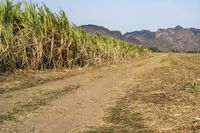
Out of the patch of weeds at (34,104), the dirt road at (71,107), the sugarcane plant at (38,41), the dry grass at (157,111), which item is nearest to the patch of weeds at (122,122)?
the dry grass at (157,111)

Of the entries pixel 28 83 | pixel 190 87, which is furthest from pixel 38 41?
pixel 190 87

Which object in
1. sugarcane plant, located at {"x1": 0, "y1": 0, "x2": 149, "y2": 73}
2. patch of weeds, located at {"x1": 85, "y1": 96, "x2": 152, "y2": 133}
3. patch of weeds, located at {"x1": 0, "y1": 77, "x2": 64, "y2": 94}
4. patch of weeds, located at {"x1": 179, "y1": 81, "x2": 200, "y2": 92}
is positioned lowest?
patch of weeds, located at {"x1": 85, "y1": 96, "x2": 152, "y2": 133}

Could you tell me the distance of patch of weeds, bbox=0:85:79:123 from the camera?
23.5 ft

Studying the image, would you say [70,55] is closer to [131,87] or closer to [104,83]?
[104,83]

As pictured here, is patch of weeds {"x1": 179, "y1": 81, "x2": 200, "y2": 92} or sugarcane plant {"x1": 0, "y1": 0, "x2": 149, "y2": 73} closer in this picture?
patch of weeds {"x1": 179, "y1": 81, "x2": 200, "y2": 92}

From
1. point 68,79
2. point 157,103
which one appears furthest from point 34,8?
point 157,103

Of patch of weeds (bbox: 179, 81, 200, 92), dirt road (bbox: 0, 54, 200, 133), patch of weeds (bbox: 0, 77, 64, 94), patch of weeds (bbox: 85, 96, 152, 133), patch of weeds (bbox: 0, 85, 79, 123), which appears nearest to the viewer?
patch of weeds (bbox: 85, 96, 152, 133)

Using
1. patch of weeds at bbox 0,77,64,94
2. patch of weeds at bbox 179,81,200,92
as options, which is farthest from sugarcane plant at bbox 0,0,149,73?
patch of weeds at bbox 179,81,200,92

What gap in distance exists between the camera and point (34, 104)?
8.28 m

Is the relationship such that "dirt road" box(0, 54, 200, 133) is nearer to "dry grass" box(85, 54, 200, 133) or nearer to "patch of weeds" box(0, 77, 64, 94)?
"dry grass" box(85, 54, 200, 133)

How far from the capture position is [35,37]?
15.0 metres

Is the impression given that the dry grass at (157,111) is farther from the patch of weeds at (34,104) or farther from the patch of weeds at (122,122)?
the patch of weeds at (34,104)

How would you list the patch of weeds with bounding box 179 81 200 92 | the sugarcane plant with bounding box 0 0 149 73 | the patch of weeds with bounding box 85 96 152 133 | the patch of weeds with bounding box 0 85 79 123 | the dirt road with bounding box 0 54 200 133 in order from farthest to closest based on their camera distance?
1. the sugarcane plant with bounding box 0 0 149 73
2. the patch of weeds with bounding box 179 81 200 92
3. the patch of weeds with bounding box 0 85 79 123
4. the dirt road with bounding box 0 54 200 133
5. the patch of weeds with bounding box 85 96 152 133

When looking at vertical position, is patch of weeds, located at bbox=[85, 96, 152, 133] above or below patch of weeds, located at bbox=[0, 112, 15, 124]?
below
